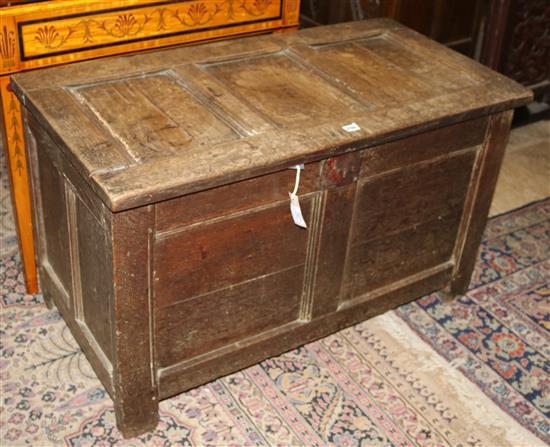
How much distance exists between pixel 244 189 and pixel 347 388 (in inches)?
30.7

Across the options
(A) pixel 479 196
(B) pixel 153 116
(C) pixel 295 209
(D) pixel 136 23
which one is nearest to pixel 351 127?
(C) pixel 295 209

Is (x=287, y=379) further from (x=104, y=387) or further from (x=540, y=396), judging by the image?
(x=540, y=396)

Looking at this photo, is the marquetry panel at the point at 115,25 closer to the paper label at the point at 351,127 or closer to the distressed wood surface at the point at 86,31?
the distressed wood surface at the point at 86,31

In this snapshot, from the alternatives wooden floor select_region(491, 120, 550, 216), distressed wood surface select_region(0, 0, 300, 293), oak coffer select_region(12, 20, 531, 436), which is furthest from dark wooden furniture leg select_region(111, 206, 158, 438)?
wooden floor select_region(491, 120, 550, 216)

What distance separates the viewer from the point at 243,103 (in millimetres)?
2135

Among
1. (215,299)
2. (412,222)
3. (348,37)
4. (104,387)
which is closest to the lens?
(215,299)

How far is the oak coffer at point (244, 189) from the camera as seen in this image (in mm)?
1893

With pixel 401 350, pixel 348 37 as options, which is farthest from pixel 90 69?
pixel 401 350

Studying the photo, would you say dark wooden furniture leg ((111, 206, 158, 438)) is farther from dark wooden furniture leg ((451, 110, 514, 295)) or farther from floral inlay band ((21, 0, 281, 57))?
dark wooden furniture leg ((451, 110, 514, 295))

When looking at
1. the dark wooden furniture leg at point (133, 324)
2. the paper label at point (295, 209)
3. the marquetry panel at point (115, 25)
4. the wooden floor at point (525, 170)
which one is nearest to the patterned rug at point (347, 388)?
the dark wooden furniture leg at point (133, 324)

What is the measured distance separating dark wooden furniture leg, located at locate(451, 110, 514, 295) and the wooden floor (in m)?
0.66

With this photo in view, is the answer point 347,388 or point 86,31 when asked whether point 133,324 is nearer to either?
point 347,388

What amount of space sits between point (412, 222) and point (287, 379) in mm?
616

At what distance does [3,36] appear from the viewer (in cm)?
216
